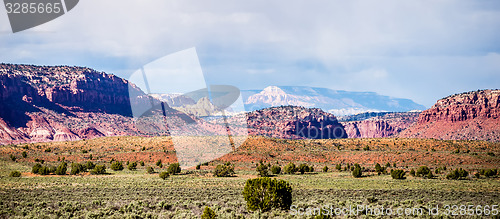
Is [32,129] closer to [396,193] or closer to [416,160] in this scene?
[416,160]

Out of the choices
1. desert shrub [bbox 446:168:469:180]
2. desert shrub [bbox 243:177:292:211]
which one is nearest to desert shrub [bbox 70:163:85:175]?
desert shrub [bbox 243:177:292:211]

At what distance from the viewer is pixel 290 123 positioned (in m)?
170

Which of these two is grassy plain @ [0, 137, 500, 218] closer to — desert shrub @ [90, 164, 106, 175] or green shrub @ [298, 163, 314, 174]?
desert shrub @ [90, 164, 106, 175]

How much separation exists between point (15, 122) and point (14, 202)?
471ft

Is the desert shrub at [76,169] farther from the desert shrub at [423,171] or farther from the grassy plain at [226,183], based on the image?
the desert shrub at [423,171]

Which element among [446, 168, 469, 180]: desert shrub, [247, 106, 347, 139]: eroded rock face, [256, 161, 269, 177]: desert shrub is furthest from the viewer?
[247, 106, 347, 139]: eroded rock face

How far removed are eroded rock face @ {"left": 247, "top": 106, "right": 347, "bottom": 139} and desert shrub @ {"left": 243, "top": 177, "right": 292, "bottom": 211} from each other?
12191 centimetres

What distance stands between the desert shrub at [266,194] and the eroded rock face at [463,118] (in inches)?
5212

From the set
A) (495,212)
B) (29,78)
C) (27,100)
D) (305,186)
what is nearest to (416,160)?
(305,186)

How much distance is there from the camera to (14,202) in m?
24.5

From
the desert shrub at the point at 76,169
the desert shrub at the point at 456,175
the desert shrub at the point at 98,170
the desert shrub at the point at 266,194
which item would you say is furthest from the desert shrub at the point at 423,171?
the desert shrub at the point at 76,169

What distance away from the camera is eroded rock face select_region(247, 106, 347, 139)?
A: 159 meters

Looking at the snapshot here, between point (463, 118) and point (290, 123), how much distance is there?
2787 inches

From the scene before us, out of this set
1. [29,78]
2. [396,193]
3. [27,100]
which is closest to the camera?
[396,193]
